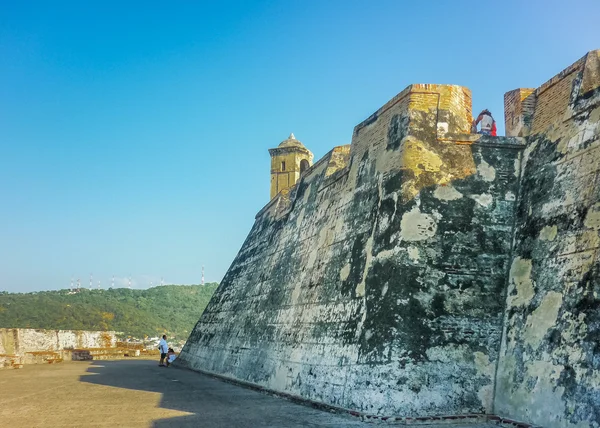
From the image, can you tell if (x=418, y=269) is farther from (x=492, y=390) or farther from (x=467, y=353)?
(x=492, y=390)

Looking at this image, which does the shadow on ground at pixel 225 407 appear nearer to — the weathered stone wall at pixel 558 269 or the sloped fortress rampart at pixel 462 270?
the sloped fortress rampart at pixel 462 270

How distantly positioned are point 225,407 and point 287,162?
23.9 metres

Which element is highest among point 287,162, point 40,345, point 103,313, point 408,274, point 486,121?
point 287,162

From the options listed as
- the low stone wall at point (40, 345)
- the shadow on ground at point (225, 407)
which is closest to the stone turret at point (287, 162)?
the low stone wall at point (40, 345)

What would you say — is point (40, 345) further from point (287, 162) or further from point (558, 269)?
point (558, 269)

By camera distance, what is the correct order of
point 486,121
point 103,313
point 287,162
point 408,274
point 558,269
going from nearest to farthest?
point 558,269, point 408,274, point 486,121, point 287,162, point 103,313

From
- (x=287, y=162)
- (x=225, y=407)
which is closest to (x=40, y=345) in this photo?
Result: (x=287, y=162)

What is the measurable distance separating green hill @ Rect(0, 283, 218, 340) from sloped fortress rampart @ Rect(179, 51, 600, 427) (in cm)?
5326

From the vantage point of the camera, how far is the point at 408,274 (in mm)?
7492

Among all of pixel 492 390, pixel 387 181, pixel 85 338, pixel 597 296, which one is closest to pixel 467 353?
pixel 492 390

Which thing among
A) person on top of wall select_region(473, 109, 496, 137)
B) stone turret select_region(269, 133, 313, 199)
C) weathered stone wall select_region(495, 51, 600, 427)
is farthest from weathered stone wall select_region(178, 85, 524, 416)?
stone turret select_region(269, 133, 313, 199)

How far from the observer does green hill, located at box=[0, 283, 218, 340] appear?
58.1m

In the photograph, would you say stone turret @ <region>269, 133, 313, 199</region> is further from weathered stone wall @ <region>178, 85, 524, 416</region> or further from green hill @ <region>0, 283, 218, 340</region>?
green hill @ <region>0, 283, 218, 340</region>

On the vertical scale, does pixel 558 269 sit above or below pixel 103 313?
above
